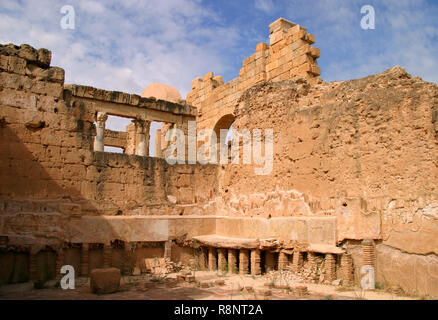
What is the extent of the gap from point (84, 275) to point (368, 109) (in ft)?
17.5

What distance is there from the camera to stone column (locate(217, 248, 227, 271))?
24.1ft

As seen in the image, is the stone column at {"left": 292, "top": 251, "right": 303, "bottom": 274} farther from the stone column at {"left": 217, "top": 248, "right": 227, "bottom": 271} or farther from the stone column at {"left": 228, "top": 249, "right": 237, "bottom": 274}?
the stone column at {"left": 217, "top": 248, "right": 227, "bottom": 271}

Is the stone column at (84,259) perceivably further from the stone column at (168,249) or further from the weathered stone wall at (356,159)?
the weathered stone wall at (356,159)

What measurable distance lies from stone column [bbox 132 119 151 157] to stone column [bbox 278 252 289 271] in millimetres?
8941

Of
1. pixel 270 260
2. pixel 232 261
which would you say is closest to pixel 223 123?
pixel 232 261

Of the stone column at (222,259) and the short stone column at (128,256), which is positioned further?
the stone column at (222,259)

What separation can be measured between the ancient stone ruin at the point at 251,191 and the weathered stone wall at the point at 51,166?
0.02 meters

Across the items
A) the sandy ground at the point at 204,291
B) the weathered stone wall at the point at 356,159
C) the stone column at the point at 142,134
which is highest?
the stone column at the point at 142,134

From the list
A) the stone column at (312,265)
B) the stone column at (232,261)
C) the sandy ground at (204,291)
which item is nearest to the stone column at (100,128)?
the sandy ground at (204,291)

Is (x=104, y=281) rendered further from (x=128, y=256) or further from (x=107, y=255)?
(x=128, y=256)

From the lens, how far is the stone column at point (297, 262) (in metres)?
6.34
